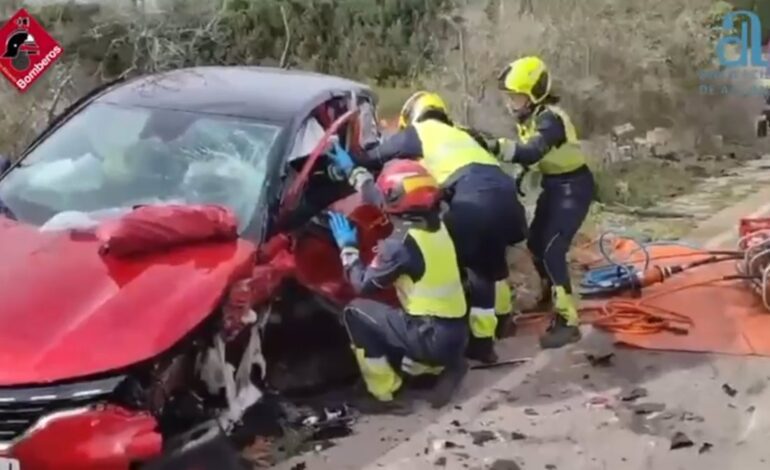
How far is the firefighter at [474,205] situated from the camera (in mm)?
7023

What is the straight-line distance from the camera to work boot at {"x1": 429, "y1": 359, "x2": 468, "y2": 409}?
652 cm

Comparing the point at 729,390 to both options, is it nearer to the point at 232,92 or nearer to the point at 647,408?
the point at 647,408

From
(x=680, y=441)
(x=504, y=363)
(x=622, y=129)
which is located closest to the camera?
(x=680, y=441)

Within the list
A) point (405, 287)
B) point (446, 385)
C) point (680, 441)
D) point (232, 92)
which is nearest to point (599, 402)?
point (680, 441)

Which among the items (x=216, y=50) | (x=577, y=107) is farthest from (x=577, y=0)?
(x=216, y=50)

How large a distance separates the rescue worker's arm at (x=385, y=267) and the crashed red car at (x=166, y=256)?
136mm

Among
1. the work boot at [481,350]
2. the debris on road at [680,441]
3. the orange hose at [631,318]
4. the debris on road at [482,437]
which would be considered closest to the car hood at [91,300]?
the debris on road at [482,437]

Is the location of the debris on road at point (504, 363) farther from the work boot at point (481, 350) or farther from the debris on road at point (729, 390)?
the debris on road at point (729, 390)

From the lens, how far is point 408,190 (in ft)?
20.6

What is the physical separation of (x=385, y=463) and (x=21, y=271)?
1886 millimetres

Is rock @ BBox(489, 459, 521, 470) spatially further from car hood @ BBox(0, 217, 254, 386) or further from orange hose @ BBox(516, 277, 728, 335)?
orange hose @ BBox(516, 277, 728, 335)

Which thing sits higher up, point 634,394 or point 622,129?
point 634,394

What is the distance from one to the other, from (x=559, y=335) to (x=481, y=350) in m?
0.62

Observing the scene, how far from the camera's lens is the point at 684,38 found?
636 inches
